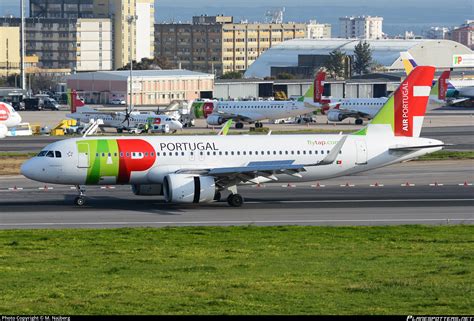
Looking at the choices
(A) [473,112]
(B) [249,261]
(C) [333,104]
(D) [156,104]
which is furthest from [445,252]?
(D) [156,104]

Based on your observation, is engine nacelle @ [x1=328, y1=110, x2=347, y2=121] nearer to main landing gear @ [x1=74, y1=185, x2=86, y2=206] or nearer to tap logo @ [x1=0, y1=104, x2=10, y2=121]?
tap logo @ [x1=0, y1=104, x2=10, y2=121]

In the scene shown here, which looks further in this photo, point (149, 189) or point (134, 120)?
point (134, 120)

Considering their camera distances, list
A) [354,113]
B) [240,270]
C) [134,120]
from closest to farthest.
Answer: [240,270] < [134,120] < [354,113]

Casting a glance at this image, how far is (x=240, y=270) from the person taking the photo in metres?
28.2

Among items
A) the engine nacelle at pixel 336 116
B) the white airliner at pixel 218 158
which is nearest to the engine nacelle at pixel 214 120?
the engine nacelle at pixel 336 116

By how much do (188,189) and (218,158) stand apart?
3312 millimetres

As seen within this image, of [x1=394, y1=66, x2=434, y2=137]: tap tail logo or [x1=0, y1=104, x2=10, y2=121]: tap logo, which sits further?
[x1=0, y1=104, x2=10, y2=121]: tap logo

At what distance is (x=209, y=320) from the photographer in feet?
62.8

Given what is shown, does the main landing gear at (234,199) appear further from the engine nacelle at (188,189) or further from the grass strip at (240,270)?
the grass strip at (240,270)

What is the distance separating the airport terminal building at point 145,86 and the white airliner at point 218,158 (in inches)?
5038

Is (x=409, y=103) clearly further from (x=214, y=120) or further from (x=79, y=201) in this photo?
(x=214, y=120)

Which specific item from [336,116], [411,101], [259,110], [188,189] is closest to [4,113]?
[259,110]

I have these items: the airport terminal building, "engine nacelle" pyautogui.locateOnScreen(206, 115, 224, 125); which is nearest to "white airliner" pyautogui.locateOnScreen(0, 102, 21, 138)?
"engine nacelle" pyautogui.locateOnScreen(206, 115, 224, 125)

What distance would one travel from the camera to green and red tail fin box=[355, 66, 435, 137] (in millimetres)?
51062
